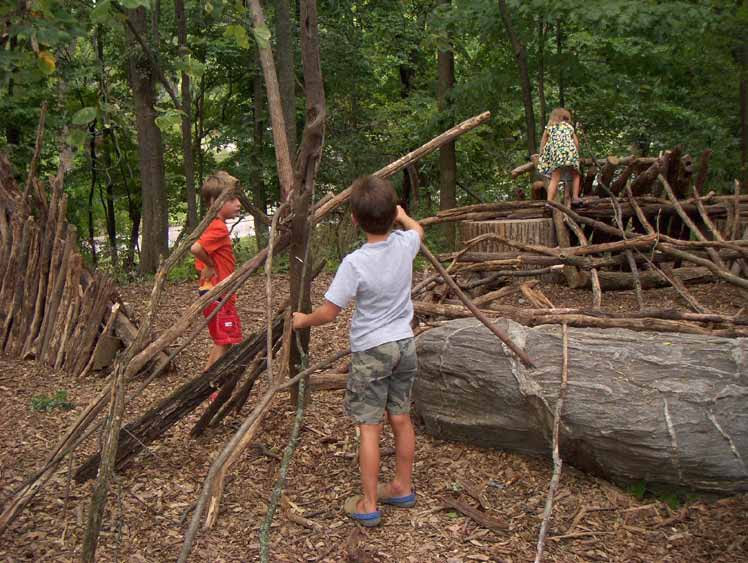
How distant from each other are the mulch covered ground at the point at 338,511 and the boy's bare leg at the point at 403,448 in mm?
132

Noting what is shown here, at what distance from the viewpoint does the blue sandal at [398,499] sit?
3.35 m

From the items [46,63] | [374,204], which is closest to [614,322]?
[374,204]

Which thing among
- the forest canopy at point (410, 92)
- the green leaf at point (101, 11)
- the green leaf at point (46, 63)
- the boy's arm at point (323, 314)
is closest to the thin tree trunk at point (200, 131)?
the forest canopy at point (410, 92)

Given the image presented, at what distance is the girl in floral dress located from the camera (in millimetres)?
7379

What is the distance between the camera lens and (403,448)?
324 cm

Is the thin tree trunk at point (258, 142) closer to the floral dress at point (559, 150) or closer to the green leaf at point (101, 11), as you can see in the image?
the floral dress at point (559, 150)

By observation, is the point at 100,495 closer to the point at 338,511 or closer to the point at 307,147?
the point at 338,511

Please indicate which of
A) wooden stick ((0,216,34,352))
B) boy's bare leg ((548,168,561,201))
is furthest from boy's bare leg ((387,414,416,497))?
boy's bare leg ((548,168,561,201))

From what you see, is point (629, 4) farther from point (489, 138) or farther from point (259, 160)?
point (489, 138)

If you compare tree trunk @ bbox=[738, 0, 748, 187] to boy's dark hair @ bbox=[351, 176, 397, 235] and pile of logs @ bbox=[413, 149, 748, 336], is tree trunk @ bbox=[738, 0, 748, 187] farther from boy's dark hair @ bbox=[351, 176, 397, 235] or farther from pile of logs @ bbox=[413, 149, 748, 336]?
boy's dark hair @ bbox=[351, 176, 397, 235]

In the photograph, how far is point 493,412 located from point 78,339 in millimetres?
3260

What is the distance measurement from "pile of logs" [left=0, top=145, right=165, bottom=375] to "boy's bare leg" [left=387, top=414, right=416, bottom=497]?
2627 millimetres

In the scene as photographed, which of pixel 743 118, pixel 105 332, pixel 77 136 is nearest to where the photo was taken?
pixel 77 136

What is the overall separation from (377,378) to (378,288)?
389 mm
